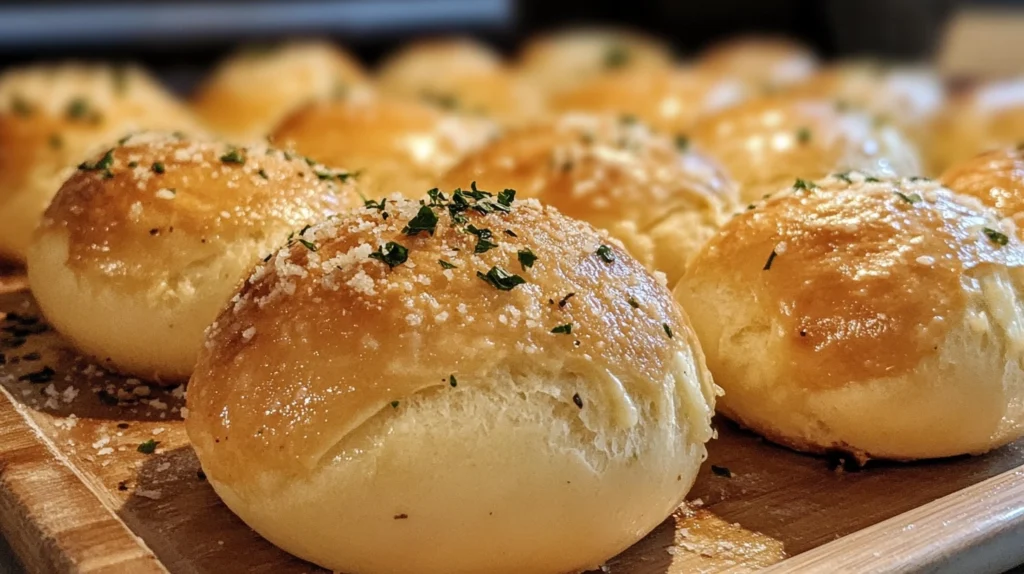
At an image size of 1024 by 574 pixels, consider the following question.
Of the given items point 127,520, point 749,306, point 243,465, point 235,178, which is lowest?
point 127,520

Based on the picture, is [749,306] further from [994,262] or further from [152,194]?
[152,194]

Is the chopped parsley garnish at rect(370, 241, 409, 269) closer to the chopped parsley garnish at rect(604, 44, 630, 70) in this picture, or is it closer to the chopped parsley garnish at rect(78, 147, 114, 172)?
the chopped parsley garnish at rect(78, 147, 114, 172)

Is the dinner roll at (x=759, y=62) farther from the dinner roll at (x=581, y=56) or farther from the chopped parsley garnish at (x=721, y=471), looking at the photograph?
the chopped parsley garnish at (x=721, y=471)

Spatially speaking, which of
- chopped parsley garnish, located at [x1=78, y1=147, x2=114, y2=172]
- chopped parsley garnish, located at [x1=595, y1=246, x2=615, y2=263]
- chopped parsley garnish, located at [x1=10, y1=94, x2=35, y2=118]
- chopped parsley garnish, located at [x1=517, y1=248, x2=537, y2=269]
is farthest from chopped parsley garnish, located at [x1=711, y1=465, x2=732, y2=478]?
chopped parsley garnish, located at [x1=10, y1=94, x2=35, y2=118]

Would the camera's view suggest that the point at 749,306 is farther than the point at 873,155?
No

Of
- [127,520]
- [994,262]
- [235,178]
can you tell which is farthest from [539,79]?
[127,520]

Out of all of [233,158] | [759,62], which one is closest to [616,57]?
[759,62]

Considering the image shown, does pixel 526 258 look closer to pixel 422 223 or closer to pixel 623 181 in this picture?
pixel 422 223
